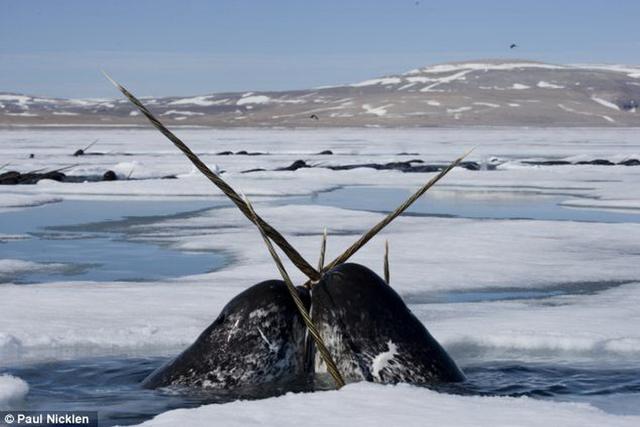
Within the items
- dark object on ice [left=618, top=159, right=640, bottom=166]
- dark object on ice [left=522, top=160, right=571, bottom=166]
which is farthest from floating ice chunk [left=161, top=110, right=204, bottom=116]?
dark object on ice [left=618, top=159, right=640, bottom=166]

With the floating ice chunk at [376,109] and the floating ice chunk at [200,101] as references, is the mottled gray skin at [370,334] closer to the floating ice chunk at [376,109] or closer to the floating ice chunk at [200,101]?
the floating ice chunk at [376,109]

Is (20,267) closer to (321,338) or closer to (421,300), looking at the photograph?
(421,300)

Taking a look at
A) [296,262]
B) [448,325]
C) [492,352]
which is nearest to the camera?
[296,262]

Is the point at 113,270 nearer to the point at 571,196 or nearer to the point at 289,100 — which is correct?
the point at 571,196

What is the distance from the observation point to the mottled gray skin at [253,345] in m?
4.90

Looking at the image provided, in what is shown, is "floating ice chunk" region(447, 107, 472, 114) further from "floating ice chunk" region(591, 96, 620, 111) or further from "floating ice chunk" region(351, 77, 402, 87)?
"floating ice chunk" region(351, 77, 402, 87)

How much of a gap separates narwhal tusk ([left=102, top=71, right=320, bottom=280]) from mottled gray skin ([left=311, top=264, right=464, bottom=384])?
17cm

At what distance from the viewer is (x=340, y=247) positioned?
11.1 meters

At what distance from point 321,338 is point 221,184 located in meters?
0.91

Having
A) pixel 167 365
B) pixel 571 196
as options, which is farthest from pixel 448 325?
pixel 571 196

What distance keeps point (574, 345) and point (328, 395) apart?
7.23 ft

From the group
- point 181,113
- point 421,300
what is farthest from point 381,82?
point 421,300

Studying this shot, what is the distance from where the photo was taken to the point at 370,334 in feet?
15.8

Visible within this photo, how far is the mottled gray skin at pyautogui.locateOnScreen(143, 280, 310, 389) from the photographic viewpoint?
4898 millimetres
